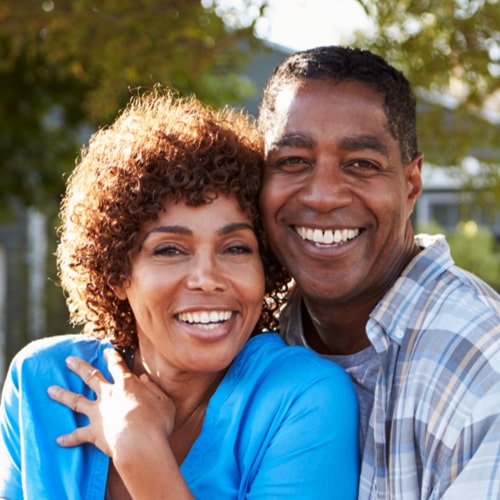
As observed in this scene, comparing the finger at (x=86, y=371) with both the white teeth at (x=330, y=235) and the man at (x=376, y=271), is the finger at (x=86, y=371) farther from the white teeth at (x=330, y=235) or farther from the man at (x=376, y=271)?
the white teeth at (x=330, y=235)

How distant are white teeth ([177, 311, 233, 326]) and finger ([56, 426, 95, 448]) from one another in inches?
19.0

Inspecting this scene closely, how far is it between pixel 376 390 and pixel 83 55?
3.55 metres

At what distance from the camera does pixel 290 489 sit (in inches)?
103

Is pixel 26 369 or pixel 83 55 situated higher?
pixel 83 55

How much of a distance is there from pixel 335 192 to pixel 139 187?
62 centimetres

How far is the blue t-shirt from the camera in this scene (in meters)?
2.64

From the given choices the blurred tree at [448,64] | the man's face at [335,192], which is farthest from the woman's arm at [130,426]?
the blurred tree at [448,64]

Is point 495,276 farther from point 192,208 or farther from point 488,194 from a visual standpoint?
point 192,208

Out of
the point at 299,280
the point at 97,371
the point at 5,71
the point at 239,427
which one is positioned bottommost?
the point at 239,427

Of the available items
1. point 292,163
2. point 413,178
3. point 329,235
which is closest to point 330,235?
point 329,235

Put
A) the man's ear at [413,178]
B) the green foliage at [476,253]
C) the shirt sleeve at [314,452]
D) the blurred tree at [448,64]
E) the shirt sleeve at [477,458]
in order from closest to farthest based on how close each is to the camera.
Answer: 1. the shirt sleeve at [477,458]
2. the shirt sleeve at [314,452]
3. the man's ear at [413,178]
4. the blurred tree at [448,64]
5. the green foliage at [476,253]

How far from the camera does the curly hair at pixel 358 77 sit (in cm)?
296

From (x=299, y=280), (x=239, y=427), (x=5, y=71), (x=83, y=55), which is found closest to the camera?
(x=239, y=427)

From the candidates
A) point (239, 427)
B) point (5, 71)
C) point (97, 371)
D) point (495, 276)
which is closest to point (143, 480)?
point (239, 427)
